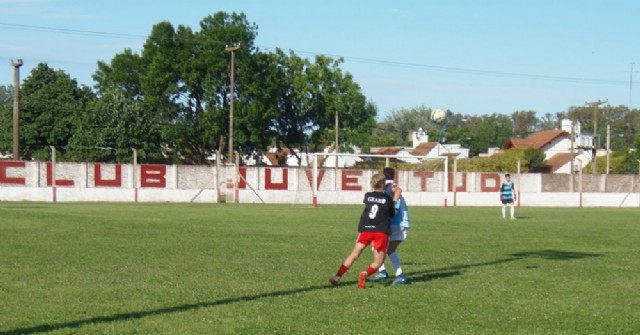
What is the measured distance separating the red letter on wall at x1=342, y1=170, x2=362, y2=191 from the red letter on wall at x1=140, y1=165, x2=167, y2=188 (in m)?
11.0

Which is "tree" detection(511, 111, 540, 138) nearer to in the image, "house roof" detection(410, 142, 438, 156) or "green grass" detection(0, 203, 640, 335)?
"house roof" detection(410, 142, 438, 156)

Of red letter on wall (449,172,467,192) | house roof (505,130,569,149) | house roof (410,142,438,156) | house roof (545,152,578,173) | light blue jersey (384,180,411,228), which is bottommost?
red letter on wall (449,172,467,192)

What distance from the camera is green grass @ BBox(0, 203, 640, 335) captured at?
1012 centimetres

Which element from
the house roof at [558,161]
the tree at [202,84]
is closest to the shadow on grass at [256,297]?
the tree at [202,84]

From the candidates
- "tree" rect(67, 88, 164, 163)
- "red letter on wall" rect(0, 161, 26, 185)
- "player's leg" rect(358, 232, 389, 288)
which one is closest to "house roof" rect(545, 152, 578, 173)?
"tree" rect(67, 88, 164, 163)

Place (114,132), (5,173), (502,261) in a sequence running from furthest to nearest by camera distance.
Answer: (114,132), (5,173), (502,261)

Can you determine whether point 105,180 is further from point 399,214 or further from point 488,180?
point 399,214

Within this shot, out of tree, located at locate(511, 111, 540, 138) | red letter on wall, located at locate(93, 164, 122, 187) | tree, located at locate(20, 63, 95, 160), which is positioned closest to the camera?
red letter on wall, located at locate(93, 164, 122, 187)

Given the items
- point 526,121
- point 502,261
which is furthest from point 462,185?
point 526,121

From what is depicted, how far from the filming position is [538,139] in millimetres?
122062

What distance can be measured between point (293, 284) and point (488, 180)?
46.4 meters

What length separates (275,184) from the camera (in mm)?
53219

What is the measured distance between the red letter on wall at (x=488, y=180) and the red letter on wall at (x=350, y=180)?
29.5ft

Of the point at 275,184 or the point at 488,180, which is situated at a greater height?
the point at 488,180
